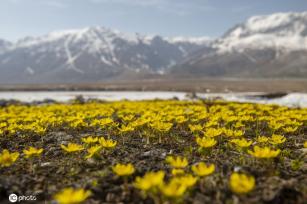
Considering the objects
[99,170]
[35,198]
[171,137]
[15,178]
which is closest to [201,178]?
[99,170]

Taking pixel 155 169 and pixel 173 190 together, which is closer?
pixel 173 190

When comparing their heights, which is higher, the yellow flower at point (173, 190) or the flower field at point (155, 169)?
the yellow flower at point (173, 190)

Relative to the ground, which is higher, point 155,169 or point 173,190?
point 173,190

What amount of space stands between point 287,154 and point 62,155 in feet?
16.5

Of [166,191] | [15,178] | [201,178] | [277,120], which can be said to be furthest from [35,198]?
[277,120]

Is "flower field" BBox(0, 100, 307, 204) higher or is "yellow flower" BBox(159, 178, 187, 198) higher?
"yellow flower" BBox(159, 178, 187, 198)

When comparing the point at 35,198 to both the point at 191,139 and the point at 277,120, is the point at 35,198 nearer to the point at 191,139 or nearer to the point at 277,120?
the point at 191,139

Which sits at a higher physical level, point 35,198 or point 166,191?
point 166,191

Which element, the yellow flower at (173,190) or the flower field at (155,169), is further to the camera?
the flower field at (155,169)

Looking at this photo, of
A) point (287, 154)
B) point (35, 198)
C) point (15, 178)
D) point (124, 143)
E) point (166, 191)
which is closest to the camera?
point (166, 191)

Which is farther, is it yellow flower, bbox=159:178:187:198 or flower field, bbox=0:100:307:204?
flower field, bbox=0:100:307:204

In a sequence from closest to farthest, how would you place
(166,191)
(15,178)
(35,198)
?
(166,191) → (35,198) → (15,178)

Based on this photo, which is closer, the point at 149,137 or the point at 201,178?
the point at 201,178

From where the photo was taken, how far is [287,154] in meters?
8.23
